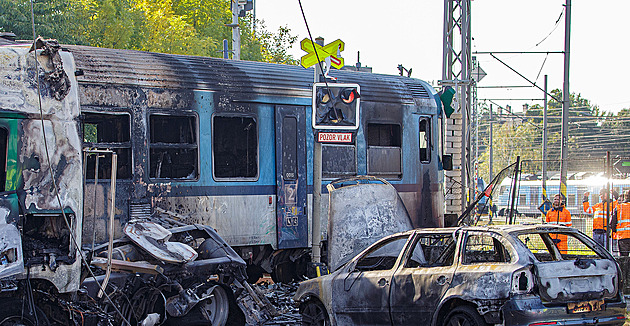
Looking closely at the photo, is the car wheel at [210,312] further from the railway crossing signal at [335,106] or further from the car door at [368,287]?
the railway crossing signal at [335,106]

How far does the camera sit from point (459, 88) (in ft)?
59.8

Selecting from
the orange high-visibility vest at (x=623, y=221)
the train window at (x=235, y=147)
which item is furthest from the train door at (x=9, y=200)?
the orange high-visibility vest at (x=623, y=221)

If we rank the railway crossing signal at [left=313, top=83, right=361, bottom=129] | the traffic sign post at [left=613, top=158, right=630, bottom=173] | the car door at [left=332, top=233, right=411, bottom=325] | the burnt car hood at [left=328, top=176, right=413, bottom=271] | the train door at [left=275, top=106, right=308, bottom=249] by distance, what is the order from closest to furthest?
the car door at [left=332, top=233, right=411, bottom=325] → the railway crossing signal at [left=313, top=83, right=361, bottom=129] → the burnt car hood at [left=328, top=176, right=413, bottom=271] → the train door at [left=275, top=106, right=308, bottom=249] → the traffic sign post at [left=613, top=158, right=630, bottom=173]

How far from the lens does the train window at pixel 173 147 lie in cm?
1114

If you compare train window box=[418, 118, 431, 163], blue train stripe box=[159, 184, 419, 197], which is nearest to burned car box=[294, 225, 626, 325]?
blue train stripe box=[159, 184, 419, 197]

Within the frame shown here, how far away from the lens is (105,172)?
10.6 metres

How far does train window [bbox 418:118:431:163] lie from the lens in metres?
14.2

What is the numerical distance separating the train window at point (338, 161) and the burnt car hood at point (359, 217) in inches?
24.4

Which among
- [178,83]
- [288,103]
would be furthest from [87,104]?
[288,103]

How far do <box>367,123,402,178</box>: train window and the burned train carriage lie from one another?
0.02m

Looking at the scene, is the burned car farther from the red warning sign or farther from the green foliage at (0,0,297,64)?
the green foliage at (0,0,297,64)

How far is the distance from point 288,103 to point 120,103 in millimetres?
2873

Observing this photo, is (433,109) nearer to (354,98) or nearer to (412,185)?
(412,185)

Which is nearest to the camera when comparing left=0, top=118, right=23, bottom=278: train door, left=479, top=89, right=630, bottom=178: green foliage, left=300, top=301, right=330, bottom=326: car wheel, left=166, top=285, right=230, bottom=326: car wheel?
left=0, top=118, right=23, bottom=278: train door
